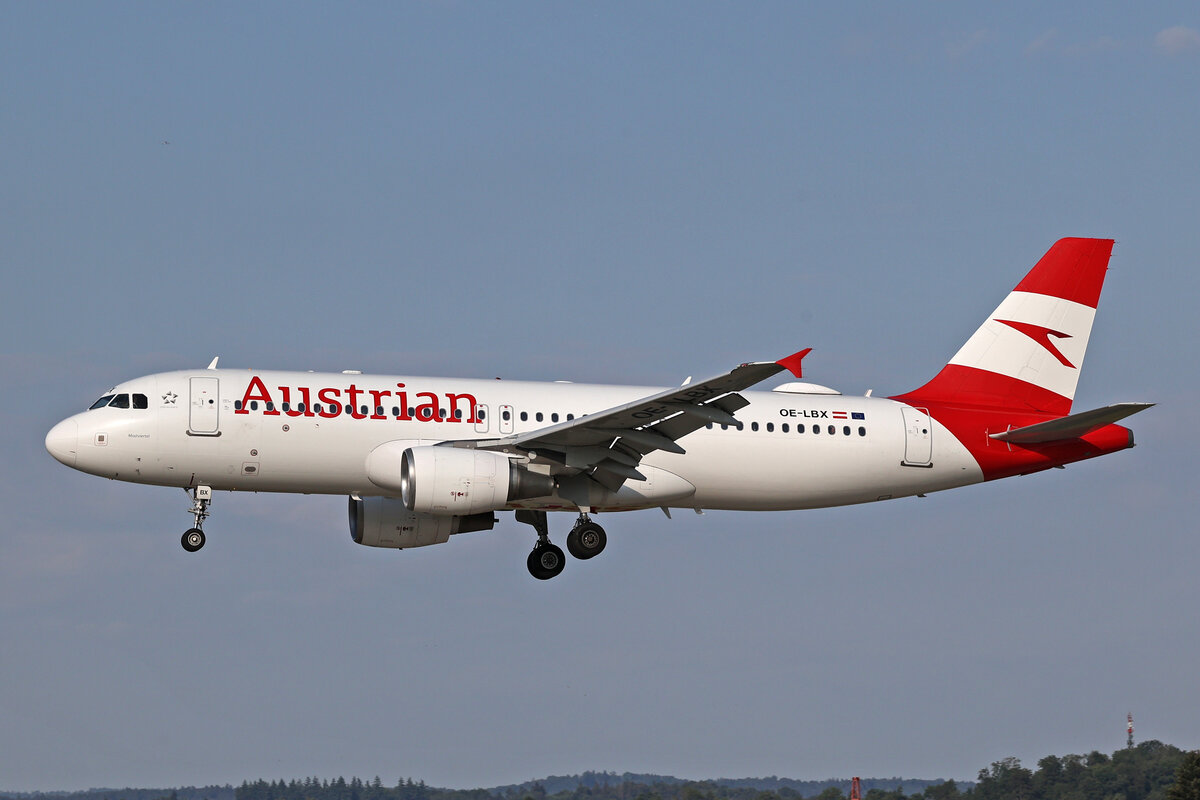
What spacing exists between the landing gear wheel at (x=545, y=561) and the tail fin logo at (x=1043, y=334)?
1351cm

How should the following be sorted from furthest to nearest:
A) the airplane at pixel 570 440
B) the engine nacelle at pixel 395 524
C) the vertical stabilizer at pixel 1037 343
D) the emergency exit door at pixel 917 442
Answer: the vertical stabilizer at pixel 1037 343 → the engine nacelle at pixel 395 524 → the emergency exit door at pixel 917 442 → the airplane at pixel 570 440

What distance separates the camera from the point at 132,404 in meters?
35.5

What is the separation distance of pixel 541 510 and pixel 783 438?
6.03 m

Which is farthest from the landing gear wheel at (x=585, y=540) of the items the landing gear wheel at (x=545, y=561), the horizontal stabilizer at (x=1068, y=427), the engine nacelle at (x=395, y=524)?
the horizontal stabilizer at (x=1068, y=427)

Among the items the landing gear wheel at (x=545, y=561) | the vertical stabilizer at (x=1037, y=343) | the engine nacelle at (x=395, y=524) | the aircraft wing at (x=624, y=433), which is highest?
the vertical stabilizer at (x=1037, y=343)

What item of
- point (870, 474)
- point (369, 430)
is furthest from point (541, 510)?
point (870, 474)

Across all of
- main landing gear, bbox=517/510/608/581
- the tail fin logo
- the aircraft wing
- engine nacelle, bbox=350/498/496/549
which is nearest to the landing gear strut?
main landing gear, bbox=517/510/608/581

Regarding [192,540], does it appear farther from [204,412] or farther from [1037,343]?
[1037,343]

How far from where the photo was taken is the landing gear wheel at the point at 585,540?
3778 centimetres

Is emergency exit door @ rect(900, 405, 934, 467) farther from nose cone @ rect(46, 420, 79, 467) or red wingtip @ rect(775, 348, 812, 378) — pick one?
nose cone @ rect(46, 420, 79, 467)

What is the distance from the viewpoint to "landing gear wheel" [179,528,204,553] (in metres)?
36.1

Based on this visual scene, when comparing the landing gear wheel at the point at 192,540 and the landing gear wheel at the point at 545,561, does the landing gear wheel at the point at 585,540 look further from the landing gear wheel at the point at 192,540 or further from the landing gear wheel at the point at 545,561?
the landing gear wheel at the point at 192,540

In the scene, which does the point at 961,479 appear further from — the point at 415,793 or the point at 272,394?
the point at 415,793

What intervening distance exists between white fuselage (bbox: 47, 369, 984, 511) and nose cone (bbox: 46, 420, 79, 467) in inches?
0.9
